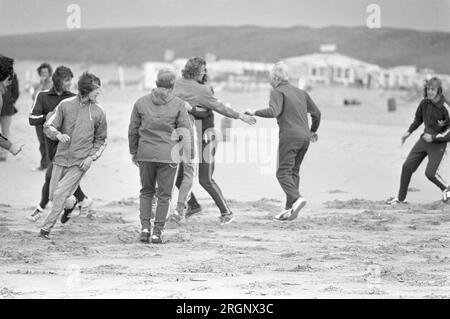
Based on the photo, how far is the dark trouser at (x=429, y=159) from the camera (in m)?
11.2

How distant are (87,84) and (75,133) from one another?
40 cm

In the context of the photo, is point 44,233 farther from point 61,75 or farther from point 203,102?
point 203,102

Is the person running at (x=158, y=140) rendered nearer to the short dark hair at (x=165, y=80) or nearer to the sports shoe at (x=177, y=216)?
the short dark hair at (x=165, y=80)

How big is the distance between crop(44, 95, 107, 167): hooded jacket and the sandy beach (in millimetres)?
672

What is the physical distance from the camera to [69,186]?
8844 millimetres

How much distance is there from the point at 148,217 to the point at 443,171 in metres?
6.45

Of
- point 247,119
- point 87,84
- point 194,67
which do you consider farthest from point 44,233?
point 247,119

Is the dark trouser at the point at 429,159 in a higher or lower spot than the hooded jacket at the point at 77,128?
lower

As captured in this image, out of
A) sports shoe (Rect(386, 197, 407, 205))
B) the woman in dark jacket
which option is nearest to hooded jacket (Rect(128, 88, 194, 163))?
sports shoe (Rect(386, 197, 407, 205))

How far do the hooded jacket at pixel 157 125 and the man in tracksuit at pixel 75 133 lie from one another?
0.37 meters

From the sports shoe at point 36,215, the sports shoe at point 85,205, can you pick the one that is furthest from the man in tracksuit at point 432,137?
the sports shoe at point 36,215

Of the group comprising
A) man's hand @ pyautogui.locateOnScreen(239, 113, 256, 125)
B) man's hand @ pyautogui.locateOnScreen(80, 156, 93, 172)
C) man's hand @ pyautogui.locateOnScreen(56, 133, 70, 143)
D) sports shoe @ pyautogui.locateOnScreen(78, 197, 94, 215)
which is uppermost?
man's hand @ pyautogui.locateOnScreen(239, 113, 256, 125)

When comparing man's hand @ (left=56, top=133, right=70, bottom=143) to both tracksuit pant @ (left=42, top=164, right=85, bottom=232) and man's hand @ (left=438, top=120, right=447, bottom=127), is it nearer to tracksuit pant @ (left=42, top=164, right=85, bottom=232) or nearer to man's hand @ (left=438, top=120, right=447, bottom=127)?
tracksuit pant @ (left=42, top=164, right=85, bottom=232)

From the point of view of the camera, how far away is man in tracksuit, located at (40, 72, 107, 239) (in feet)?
28.8
